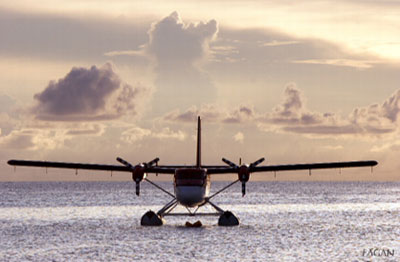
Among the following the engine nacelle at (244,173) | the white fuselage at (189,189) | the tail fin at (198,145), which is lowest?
the white fuselage at (189,189)

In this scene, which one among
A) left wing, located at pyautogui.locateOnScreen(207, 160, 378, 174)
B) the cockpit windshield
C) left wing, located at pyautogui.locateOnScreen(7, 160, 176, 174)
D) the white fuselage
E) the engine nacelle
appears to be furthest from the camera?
left wing, located at pyautogui.locateOnScreen(7, 160, 176, 174)

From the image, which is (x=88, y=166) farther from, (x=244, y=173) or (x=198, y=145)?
(x=244, y=173)

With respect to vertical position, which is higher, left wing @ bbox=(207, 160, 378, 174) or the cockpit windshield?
left wing @ bbox=(207, 160, 378, 174)

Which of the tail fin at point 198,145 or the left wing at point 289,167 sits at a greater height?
the tail fin at point 198,145

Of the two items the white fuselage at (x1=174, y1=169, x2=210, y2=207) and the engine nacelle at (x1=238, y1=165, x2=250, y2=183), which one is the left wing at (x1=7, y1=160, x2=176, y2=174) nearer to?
the white fuselage at (x1=174, y1=169, x2=210, y2=207)

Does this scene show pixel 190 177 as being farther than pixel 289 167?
No

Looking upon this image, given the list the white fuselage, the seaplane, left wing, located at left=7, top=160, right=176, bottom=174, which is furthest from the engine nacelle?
left wing, located at left=7, top=160, right=176, bottom=174

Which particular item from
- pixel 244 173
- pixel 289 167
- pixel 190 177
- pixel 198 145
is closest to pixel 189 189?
pixel 190 177

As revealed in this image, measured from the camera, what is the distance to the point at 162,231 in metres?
52.6

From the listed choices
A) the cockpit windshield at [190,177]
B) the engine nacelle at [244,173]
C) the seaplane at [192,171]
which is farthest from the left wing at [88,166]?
the engine nacelle at [244,173]

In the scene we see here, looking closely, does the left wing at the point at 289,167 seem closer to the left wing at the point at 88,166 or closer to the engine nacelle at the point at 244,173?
the engine nacelle at the point at 244,173

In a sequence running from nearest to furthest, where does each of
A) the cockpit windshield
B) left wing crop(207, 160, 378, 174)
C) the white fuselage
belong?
the white fuselage → the cockpit windshield → left wing crop(207, 160, 378, 174)

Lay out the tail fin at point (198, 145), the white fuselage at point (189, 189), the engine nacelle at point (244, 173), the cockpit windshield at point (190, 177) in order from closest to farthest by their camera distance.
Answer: the white fuselage at point (189, 189)
the cockpit windshield at point (190, 177)
the engine nacelle at point (244, 173)
the tail fin at point (198, 145)

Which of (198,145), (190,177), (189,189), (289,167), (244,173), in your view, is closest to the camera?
(189,189)
